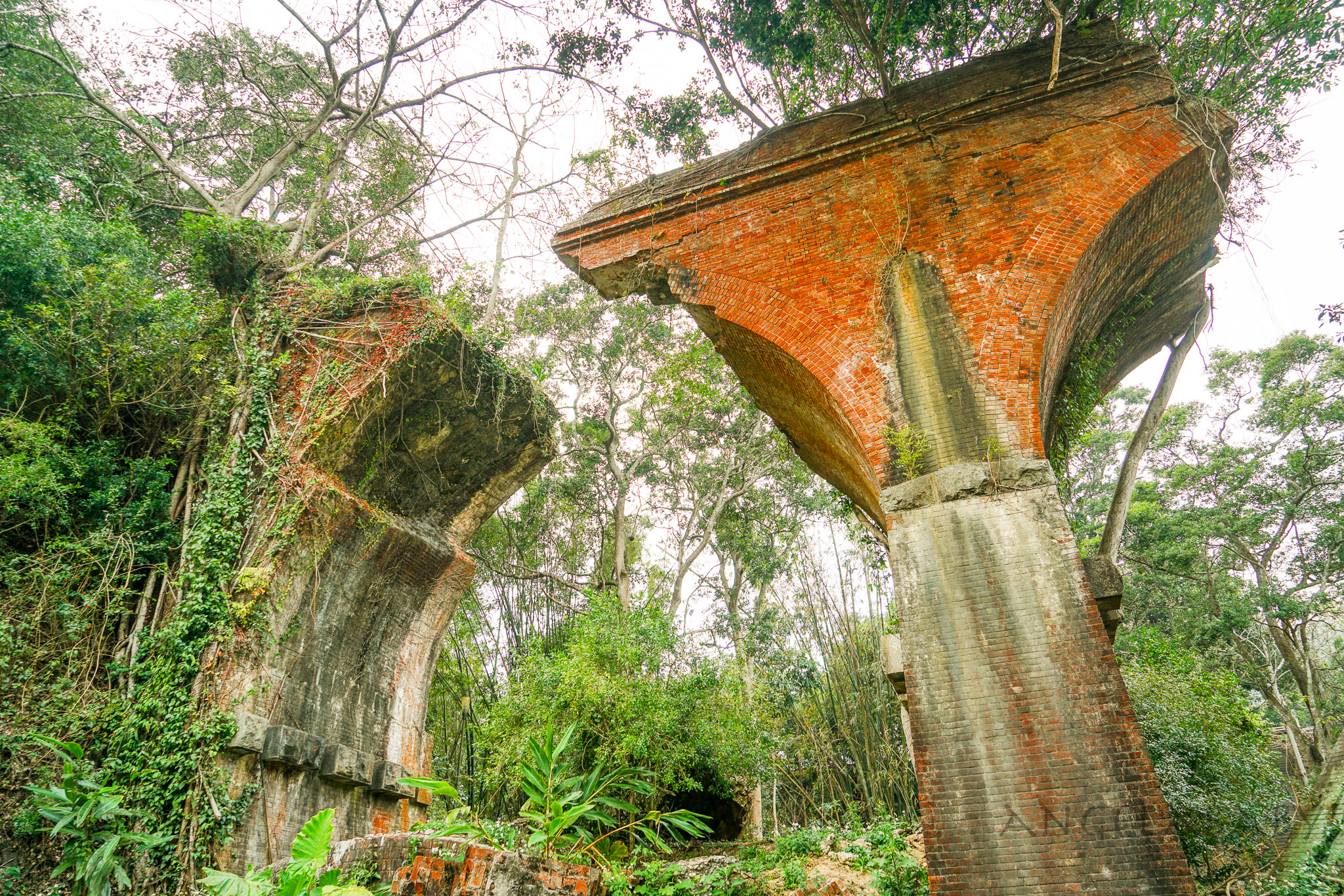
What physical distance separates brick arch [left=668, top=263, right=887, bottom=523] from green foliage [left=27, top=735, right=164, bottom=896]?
259 inches

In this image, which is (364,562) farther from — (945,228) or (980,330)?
(945,228)

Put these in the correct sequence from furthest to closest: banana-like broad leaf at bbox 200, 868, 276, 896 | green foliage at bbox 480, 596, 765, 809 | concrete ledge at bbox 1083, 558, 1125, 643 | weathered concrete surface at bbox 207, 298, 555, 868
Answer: green foliage at bbox 480, 596, 765, 809, weathered concrete surface at bbox 207, 298, 555, 868, concrete ledge at bbox 1083, 558, 1125, 643, banana-like broad leaf at bbox 200, 868, 276, 896

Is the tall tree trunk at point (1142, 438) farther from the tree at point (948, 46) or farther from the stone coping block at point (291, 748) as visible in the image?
the stone coping block at point (291, 748)

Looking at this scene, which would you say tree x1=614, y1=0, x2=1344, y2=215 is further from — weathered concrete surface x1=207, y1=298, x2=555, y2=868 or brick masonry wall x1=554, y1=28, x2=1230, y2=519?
weathered concrete surface x1=207, y1=298, x2=555, y2=868

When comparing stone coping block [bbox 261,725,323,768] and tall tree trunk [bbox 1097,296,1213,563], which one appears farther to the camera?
tall tree trunk [bbox 1097,296,1213,563]


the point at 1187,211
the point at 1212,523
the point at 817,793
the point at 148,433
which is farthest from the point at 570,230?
the point at 1212,523

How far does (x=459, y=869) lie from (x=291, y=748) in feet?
13.0

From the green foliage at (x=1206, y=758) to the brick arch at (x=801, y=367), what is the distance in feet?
14.5

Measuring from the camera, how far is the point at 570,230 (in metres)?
7.55

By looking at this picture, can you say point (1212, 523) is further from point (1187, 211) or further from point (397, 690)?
point (397, 690)

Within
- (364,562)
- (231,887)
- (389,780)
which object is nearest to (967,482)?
(231,887)

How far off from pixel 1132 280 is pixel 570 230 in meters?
5.74

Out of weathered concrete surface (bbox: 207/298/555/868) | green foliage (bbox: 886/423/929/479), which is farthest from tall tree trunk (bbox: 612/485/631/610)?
green foliage (bbox: 886/423/929/479)

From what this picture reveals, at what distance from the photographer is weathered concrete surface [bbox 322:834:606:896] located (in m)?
3.90
